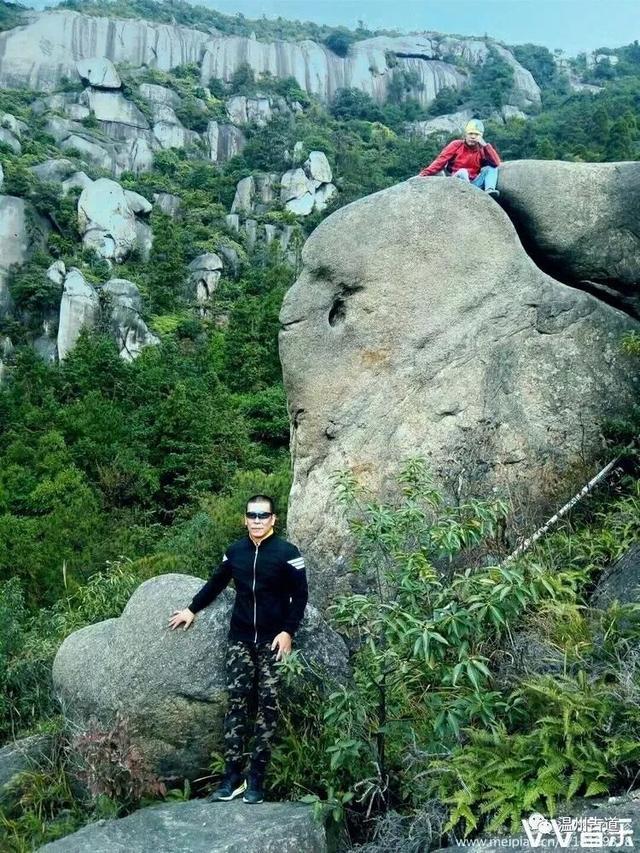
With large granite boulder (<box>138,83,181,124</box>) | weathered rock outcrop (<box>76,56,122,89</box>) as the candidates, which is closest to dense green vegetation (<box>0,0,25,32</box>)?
weathered rock outcrop (<box>76,56,122,89</box>)

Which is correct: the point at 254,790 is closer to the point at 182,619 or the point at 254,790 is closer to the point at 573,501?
the point at 182,619

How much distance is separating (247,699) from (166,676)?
1.70 feet

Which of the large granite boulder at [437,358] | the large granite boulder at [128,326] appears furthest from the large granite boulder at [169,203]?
the large granite boulder at [437,358]

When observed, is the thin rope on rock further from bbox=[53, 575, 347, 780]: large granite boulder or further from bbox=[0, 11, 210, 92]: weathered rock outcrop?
bbox=[0, 11, 210, 92]: weathered rock outcrop

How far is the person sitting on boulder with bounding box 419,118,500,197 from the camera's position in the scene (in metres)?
7.08

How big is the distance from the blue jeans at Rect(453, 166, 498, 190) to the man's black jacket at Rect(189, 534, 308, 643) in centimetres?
412

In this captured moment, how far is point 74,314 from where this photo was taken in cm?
4091

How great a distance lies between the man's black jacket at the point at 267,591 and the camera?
4.31m

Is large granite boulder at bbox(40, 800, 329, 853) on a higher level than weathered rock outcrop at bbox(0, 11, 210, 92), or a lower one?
lower

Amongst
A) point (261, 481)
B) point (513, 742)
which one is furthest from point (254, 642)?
point (261, 481)

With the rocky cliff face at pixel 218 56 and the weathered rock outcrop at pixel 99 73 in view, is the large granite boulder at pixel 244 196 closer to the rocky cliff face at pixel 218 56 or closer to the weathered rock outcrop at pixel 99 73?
the weathered rock outcrop at pixel 99 73

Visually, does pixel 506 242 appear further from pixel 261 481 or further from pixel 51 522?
pixel 51 522

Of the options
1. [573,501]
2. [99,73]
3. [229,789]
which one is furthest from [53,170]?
[229,789]

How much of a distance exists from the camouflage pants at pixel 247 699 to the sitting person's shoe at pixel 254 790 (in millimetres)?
37
